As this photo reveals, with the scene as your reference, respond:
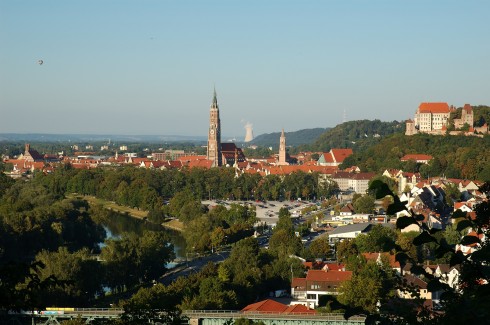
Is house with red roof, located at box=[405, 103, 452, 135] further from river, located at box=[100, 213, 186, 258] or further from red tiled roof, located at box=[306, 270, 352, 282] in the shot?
red tiled roof, located at box=[306, 270, 352, 282]

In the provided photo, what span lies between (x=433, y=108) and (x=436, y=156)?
10819mm

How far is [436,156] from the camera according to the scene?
60.4 meters

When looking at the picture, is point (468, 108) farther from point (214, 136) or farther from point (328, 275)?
point (328, 275)

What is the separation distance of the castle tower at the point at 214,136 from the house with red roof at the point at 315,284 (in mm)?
57887

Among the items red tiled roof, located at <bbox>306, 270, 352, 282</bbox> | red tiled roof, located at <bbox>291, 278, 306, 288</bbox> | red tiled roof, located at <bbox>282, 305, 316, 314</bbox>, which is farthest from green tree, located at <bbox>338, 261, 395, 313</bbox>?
red tiled roof, located at <bbox>291, 278, 306, 288</bbox>

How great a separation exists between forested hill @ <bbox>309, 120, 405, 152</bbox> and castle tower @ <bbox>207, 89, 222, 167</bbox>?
106 ft

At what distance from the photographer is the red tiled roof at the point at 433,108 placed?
→ 69562 millimetres

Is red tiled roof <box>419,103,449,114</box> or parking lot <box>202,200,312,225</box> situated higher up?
red tiled roof <box>419,103,449,114</box>

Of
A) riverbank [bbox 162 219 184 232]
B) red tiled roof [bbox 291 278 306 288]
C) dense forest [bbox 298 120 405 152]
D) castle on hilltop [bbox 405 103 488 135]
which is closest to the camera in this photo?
red tiled roof [bbox 291 278 306 288]

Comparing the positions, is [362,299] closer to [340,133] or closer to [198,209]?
[198,209]

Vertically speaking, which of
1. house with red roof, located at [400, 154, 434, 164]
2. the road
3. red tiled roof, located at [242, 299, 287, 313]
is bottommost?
the road

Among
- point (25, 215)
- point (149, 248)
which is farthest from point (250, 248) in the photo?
point (25, 215)

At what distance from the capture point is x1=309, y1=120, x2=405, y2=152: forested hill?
116875mm

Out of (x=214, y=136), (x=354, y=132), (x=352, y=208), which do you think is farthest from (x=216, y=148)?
(x=354, y=132)
